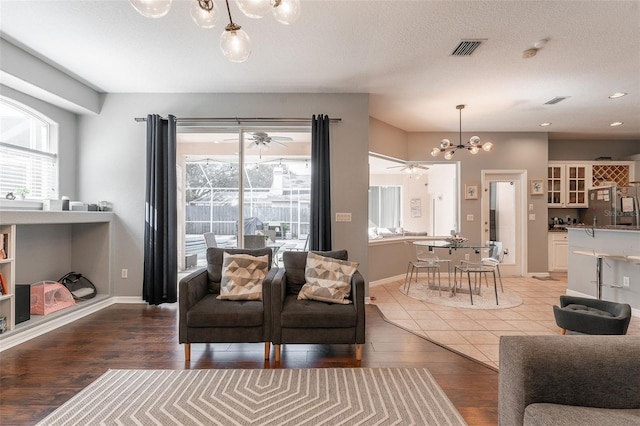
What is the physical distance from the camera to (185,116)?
161 inches

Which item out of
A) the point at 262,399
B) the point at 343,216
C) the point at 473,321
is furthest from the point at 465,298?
the point at 262,399

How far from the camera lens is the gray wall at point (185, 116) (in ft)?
13.4

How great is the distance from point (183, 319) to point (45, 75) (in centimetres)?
328

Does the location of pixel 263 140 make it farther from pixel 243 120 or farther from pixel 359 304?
pixel 359 304

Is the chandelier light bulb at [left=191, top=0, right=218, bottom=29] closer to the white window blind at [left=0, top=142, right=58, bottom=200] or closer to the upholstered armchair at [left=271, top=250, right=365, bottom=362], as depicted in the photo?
the upholstered armchair at [left=271, top=250, right=365, bottom=362]

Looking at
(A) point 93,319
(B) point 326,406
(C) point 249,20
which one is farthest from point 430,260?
(A) point 93,319

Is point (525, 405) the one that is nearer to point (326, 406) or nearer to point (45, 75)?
point (326, 406)

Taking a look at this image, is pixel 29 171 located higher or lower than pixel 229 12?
lower

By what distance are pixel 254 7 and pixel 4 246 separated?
3.29m

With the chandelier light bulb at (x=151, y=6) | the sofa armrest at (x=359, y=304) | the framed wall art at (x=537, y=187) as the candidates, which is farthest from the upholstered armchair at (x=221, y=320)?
the framed wall art at (x=537, y=187)

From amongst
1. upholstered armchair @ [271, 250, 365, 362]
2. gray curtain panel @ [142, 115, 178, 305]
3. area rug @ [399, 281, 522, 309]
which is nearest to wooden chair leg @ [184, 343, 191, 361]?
upholstered armchair @ [271, 250, 365, 362]

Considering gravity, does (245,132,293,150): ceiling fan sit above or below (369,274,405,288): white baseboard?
above

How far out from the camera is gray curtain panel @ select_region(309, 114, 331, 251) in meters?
3.97

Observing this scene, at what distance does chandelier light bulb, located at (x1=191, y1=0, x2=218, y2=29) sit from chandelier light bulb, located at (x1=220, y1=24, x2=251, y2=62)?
0.27 feet
